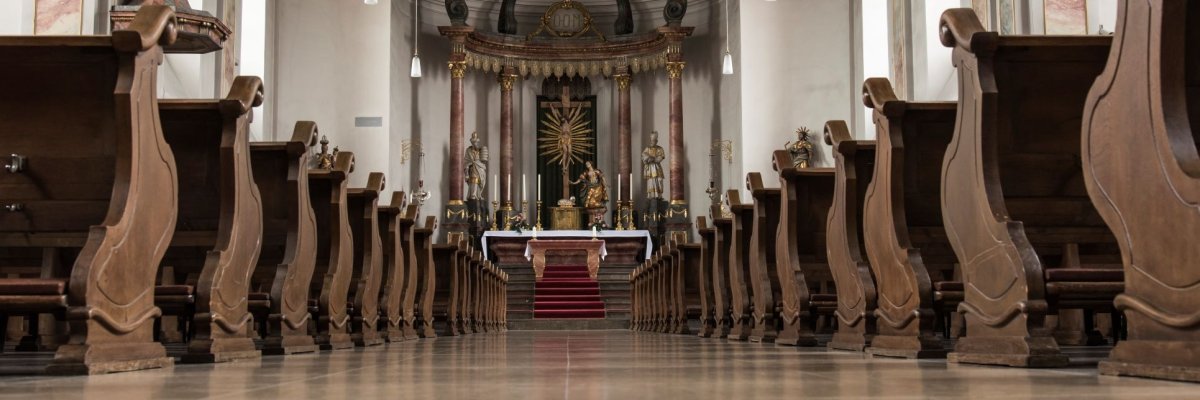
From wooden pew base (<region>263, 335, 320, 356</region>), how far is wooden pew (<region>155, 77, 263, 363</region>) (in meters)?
0.11

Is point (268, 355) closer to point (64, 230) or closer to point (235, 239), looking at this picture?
point (235, 239)

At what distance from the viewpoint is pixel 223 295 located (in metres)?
4.01

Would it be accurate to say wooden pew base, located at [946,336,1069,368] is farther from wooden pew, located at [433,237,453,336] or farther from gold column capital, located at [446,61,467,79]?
gold column capital, located at [446,61,467,79]

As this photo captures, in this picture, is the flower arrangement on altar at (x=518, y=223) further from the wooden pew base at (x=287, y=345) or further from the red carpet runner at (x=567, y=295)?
the wooden pew base at (x=287, y=345)

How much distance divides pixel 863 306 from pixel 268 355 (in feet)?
Answer: 7.50

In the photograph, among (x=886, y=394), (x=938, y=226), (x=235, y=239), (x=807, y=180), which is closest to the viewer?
(x=886, y=394)

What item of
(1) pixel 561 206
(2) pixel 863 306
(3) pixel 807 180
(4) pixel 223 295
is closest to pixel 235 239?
(4) pixel 223 295

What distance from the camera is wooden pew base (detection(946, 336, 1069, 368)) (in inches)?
116

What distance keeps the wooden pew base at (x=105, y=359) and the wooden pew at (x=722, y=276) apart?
14.8ft

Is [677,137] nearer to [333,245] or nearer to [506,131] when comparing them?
[506,131]

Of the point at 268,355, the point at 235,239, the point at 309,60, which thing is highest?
the point at 309,60

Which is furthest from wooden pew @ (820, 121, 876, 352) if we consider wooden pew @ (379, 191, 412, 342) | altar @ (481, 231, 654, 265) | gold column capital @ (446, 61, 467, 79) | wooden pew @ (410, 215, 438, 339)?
gold column capital @ (446, 61, 467, 79)

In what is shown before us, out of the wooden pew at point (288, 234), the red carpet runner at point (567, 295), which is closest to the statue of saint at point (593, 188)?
the red carpet runner at point (567, 295)

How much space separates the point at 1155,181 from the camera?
7.90ft
